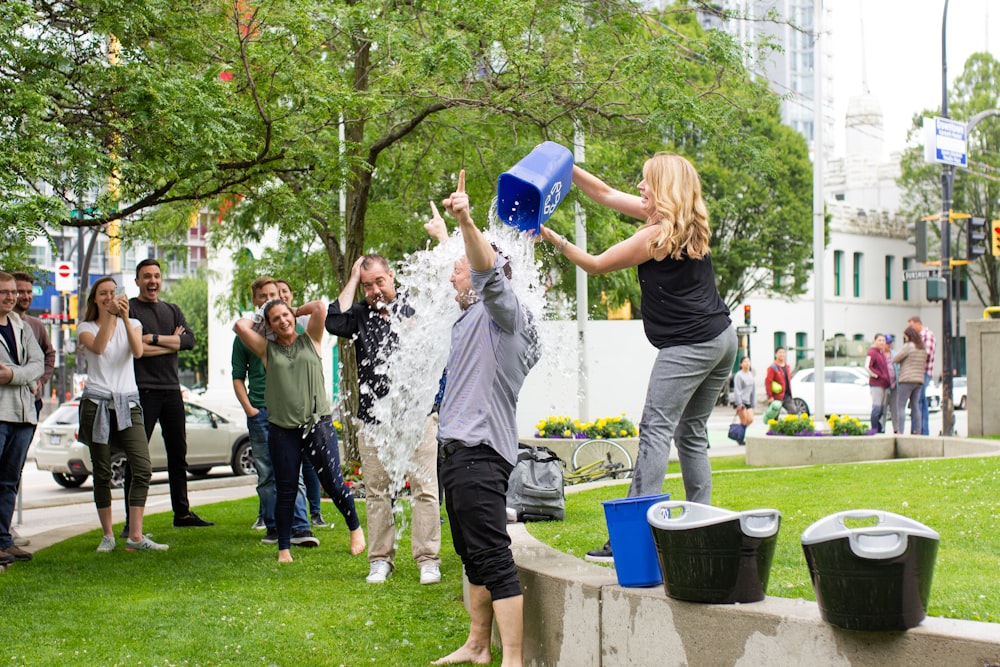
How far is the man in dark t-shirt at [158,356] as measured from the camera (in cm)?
880

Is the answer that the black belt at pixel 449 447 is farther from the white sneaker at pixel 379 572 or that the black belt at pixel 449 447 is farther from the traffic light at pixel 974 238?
the traffic light at pixel 974 238

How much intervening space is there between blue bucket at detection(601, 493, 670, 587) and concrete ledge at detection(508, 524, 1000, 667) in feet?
0.18

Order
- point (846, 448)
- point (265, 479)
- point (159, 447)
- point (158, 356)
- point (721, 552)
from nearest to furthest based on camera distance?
1. point (721, 552)
2. point (265, 479)
3. point (158, 356)
4. point (846, 448)
5. point (159, 447)

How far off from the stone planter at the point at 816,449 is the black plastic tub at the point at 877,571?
1113 cm

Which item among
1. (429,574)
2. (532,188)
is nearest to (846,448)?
(429,574)

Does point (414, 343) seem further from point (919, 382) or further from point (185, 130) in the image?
point (919, 382)

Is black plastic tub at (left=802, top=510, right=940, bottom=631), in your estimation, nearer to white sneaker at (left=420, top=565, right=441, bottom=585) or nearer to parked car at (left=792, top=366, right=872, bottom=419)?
white sneaker at (left=420, top=565, right=441, bottom=585)

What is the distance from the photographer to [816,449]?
14.5 m

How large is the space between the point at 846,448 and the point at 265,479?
8.42 metres

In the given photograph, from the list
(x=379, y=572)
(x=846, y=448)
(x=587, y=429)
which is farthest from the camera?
(x=587, y=429)

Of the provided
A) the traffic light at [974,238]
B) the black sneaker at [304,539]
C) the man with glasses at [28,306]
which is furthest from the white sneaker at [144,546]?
the traffic light at [974,238]

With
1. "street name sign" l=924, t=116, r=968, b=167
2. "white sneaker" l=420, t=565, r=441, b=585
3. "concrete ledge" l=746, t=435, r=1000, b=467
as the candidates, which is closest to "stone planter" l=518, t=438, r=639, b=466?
"concrete ledge" l=746, t=435, r=1000, b=467

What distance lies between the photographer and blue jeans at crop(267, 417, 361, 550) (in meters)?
7.61

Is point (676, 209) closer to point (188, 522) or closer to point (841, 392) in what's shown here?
point (188, 522)
